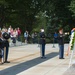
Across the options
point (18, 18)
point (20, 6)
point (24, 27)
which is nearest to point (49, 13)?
point (20, 6)

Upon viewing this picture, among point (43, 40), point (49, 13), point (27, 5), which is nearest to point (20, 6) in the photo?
point (27, 5)

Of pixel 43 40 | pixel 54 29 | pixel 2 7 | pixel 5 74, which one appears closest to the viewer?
Result: pixel 5 74

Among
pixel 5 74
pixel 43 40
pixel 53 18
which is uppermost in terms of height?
pixel 53 18

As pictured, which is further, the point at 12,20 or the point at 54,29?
the point at 12,20

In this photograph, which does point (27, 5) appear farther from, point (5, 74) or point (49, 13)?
point (5, 74)

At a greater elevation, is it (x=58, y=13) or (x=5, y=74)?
(x=58, y=13)

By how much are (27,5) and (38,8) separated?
2369mm

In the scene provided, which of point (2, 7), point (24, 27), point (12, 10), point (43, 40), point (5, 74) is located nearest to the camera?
point (5, 74)

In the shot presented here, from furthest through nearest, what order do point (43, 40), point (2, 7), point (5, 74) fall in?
point (2, 7), point (43, 40), point (5, 74)

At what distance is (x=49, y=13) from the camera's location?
177ft

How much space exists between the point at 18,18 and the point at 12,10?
89.4 inches

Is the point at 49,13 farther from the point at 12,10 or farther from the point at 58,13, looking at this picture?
the point at 12,10

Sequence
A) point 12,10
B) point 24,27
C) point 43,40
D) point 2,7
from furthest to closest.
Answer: point 24,27
point 12,10
point 2,7
point 43,40

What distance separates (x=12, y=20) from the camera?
217 ft
